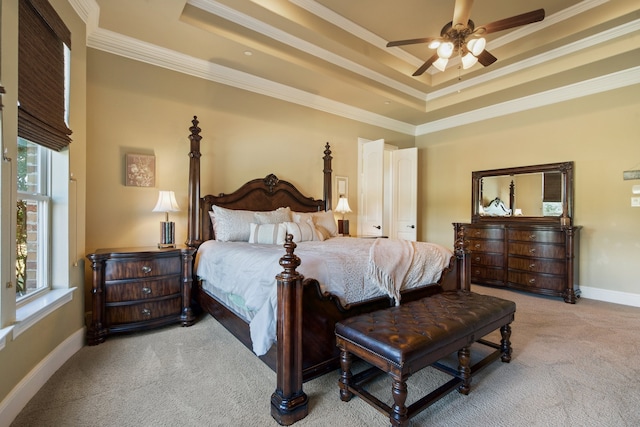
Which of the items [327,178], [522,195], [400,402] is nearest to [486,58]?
[327,178]

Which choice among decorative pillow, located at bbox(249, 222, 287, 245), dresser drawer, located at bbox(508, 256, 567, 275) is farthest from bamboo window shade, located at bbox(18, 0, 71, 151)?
dresser drawer, located at bbox(508, 256, 567, 275)

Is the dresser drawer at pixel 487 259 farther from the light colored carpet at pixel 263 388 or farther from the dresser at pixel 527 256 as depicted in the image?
the light colored carpet at pixel 263 388

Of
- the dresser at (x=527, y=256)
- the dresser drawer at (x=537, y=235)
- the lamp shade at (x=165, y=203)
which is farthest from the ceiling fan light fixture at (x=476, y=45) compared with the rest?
the lamp shade at (x=165, y=203)

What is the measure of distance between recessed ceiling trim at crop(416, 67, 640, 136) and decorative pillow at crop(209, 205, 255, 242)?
4189 mm

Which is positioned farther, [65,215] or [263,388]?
[65,215]

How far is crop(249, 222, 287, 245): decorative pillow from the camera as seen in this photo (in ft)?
10.5

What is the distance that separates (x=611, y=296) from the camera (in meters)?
3.83

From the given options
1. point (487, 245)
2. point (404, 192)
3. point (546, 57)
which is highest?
point (546, 57)

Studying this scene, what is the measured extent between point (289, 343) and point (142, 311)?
182cm

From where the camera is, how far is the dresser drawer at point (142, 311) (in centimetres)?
256

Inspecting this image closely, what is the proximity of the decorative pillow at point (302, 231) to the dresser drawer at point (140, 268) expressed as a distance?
1.18 meters

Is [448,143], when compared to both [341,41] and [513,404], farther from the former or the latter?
[513,404]

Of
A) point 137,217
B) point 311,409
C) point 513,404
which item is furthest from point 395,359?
point 137,217

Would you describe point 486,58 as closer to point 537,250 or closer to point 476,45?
point 476,45
